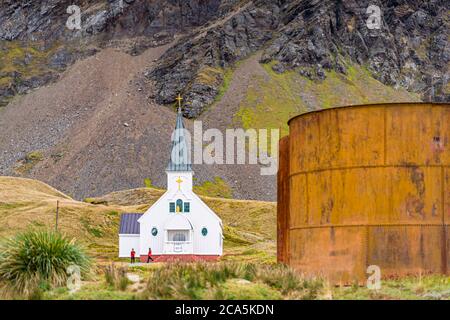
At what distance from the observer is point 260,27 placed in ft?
613

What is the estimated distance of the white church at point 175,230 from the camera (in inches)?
2773

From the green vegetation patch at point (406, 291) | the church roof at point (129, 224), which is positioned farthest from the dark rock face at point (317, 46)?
the green vegetation patch at point (406, 291)

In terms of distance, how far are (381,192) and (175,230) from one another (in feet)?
154

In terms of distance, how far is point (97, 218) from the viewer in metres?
83.5

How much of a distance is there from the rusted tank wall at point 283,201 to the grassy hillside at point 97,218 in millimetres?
31469

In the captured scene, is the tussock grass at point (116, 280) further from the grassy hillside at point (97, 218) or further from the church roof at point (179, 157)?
the church roof at point (179, 157)

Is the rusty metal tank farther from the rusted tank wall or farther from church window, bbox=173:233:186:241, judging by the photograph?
church window, bbox=173:233:186:241

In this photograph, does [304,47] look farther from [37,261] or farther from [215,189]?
[37,261]

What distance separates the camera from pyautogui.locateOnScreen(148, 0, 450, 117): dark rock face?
578 feet

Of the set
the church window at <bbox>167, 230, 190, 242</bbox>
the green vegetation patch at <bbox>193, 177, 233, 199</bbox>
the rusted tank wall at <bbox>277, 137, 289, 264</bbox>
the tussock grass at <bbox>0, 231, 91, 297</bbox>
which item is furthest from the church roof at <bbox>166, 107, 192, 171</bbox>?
the green vegetation patch at <bbox>193, 177, 233, 199</bbox>

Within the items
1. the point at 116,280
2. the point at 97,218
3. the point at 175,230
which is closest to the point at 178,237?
the point at 175,230

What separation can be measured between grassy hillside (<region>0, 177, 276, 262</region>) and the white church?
182 centimetres

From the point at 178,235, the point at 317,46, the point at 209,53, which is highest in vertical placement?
the point at 317,46
